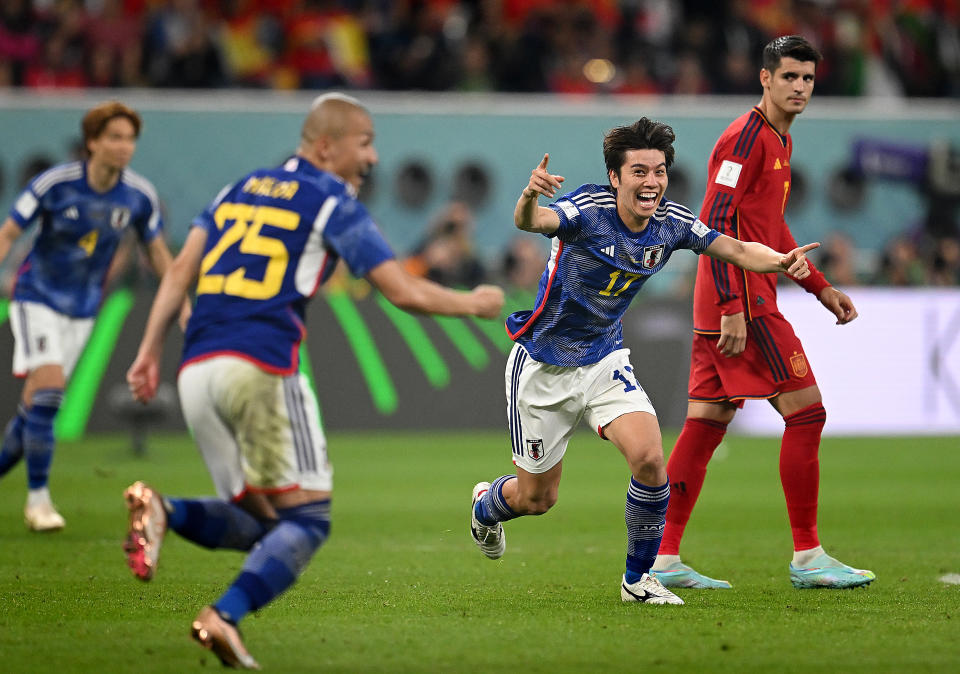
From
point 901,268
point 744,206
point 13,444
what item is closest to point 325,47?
point 901,268

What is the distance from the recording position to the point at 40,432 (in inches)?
336

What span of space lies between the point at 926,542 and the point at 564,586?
2.88 meters

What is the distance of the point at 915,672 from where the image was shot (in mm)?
4562

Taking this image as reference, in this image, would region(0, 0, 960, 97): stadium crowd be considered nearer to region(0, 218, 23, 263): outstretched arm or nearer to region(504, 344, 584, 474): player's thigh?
region(0, 218, 23, 263): outstretched arm

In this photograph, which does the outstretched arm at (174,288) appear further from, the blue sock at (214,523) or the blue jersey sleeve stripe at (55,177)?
the blue jersey sleeve stripe at (55,177)

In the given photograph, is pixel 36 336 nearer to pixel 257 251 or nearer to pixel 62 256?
pixel 62 256

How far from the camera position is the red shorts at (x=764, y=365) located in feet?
21.8

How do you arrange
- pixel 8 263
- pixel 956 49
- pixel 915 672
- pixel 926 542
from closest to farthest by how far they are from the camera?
pixel 915 672
pixel 926 542
pixel 8 263
pixel 956 49

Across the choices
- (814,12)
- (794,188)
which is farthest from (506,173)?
(814,12)

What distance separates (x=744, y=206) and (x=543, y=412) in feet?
5.16

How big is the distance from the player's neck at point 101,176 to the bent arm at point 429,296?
452 cm

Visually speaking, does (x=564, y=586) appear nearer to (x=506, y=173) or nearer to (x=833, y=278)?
(x=833, y=278)

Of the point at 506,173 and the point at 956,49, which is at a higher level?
the point at 956,49

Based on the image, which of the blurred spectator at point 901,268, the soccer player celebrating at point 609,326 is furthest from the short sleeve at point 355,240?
the blurred spectator at point 901,268
